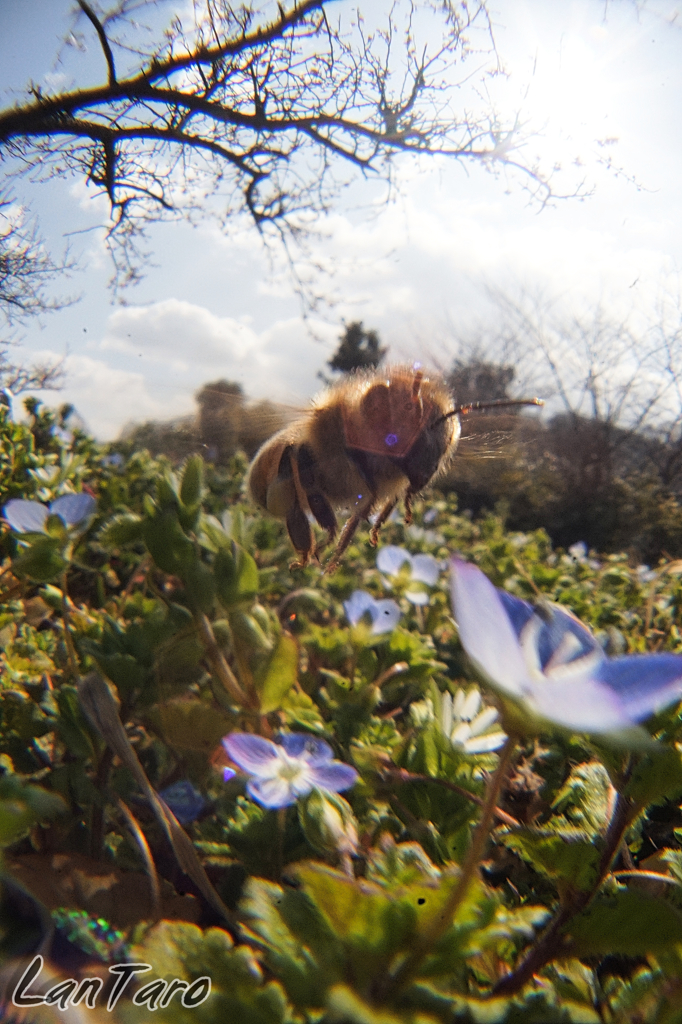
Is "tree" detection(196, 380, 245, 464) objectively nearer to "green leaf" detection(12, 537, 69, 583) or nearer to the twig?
"green leaf" detection(12, 537, 69, 583)

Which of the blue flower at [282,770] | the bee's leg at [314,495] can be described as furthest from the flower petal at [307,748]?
the bee's leg at [314,495]

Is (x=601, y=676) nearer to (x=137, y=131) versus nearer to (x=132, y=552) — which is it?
(x=137, y=131)

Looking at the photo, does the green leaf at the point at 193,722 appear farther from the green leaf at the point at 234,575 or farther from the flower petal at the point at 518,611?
the flower petal at the point at 518,611

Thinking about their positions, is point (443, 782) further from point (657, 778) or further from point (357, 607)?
point (357, 607)

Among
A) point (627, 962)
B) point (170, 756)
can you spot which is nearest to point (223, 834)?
point (170, 756)

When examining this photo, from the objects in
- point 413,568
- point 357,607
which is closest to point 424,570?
point 413,568

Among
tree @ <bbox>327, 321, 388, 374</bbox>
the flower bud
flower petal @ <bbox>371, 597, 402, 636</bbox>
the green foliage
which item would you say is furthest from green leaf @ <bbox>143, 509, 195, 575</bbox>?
tree @ <bbox>327, 321, 388, 374</bbox>
